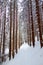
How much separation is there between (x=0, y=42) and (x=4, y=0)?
5.13 m

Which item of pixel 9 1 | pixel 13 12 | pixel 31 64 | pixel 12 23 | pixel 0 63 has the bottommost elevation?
pixel 0 63

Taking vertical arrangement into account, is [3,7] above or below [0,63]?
above

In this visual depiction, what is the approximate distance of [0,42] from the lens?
59.7 ft

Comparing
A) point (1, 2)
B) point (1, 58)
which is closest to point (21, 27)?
point (1, 2)

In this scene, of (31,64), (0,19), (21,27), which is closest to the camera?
(31,64)

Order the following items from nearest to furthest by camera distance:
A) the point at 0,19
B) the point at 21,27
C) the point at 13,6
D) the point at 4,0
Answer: the point at 13,6
the point at 4,0
the point at 0,19
the point at 21,27

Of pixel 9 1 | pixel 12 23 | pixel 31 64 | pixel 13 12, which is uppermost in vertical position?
pixel 9 1

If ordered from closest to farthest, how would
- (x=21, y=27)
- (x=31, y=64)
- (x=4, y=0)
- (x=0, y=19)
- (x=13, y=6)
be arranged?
1. (x=31, y=64)
2. (x=13, y=6)
3. (x=4, y=0)
4. (x=0, y=19)
5. (x=21, y=27)

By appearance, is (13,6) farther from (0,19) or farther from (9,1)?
(0,19)

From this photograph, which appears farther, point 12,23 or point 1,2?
point 1,2

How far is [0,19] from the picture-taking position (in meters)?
18.1

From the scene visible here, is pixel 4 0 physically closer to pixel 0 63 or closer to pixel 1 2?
pixel 1 2

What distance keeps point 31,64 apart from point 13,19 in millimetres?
7225

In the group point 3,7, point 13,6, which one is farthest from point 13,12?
point 3,7
